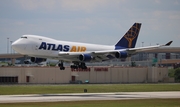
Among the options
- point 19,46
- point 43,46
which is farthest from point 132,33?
point 19,46

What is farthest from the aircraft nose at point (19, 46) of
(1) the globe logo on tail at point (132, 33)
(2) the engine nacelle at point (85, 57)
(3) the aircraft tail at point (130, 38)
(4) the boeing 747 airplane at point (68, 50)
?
(1) the globe logo on tail at point (132, 33)

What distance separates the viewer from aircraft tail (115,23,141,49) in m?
90.9

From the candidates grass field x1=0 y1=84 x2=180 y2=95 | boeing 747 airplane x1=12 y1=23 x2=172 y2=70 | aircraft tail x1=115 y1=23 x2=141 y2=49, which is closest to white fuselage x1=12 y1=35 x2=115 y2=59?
boeing 747 airplane x1=12 y1=23 x2=172 y2=70

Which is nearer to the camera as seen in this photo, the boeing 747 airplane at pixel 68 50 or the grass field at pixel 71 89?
the boeing 747 airplane at pixel 68 50

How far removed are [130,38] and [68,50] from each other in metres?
16.6

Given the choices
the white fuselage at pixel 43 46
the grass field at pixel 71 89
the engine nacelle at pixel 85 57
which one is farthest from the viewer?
the grass field at pixel 71 89

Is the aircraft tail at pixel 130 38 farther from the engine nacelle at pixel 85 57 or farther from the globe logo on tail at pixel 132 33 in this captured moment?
the engine nacelle at pixel 85 57

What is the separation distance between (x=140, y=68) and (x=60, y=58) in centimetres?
7191

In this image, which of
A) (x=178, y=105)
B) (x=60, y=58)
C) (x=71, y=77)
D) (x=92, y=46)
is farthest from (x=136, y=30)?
(x=71, y=77)

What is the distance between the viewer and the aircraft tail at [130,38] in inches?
3580

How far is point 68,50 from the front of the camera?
8288 centimetres

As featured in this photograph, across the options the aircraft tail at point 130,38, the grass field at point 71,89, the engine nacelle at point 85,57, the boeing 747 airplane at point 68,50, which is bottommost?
the grass field at point 71,89

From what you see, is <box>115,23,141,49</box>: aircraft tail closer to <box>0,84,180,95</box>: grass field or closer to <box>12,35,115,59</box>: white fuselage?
<box>12,35,115,59</box>: white fuselage

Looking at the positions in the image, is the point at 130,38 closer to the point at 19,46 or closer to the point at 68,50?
the point at 68,50
